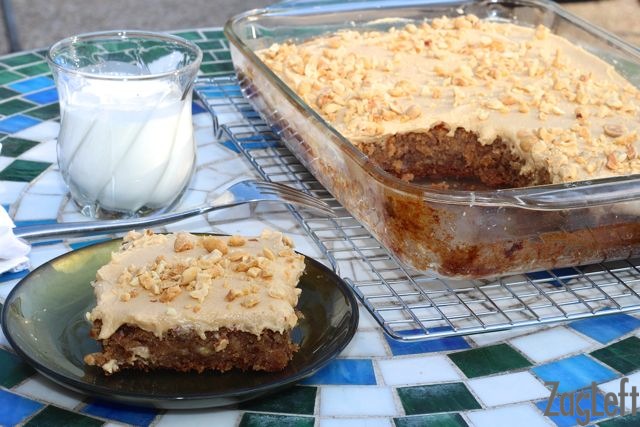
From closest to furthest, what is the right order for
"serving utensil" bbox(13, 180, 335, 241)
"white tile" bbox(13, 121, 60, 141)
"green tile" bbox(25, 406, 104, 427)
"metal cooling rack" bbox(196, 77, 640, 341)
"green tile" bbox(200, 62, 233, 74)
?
"green tile" bbox(25, 406, 104, 427) < "metal cooling rack" bbox(196, 77, 640, 341) < "serving utensil" bbox(13, 180, 335, 241) < "white tile" bbox(13, 121, 60, 141) < "green tile" bbox(200, 62, 233, 74)

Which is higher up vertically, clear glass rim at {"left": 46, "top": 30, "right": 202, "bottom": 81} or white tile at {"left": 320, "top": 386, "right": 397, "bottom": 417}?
clear glass rim at {"left": 46, "top": 30, "right": 202, "bottom": 81}

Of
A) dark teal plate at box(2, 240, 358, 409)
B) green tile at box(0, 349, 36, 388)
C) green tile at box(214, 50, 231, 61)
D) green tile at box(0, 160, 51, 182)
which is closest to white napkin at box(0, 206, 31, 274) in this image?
dark teal plate at box(2, 240, 358, 409)

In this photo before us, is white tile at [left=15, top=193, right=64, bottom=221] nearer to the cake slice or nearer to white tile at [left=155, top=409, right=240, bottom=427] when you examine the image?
the cake slice

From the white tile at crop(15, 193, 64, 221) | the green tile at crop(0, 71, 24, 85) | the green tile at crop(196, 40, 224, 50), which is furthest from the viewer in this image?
the green tile at crop(196, 40, 224, 50)

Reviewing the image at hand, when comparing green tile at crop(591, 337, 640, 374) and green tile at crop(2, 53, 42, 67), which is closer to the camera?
green tile at crop(591, 337, 640, 374)

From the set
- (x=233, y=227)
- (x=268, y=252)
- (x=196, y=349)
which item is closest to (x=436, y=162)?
(x=233, y=227)

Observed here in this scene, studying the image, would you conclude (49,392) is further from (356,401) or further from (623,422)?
(623,422)

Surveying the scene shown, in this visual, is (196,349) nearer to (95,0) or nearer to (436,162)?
(436,162)

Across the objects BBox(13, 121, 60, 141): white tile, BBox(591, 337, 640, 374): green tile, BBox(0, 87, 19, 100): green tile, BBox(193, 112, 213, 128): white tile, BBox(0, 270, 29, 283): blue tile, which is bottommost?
BBox(591, 337, 640, 374): green tile
